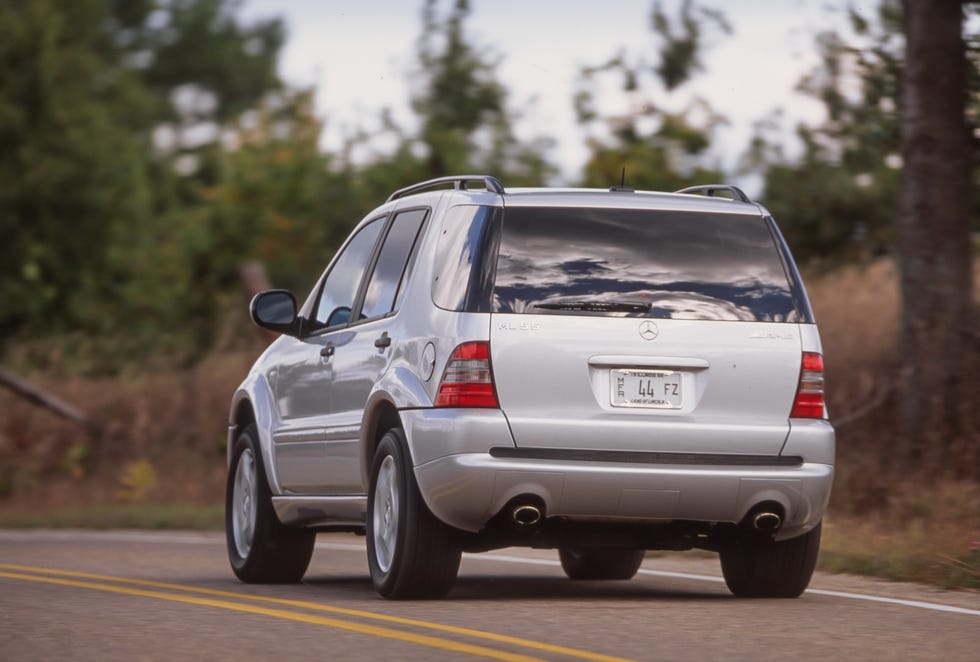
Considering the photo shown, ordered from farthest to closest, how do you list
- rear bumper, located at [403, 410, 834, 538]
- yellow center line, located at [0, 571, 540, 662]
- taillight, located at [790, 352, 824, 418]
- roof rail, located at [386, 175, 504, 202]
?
1. roof rail, located at [386, 175, 504, 202]
2. taillight, located at [790, 352, 824, 418]
3. rear bumper, located at [403, 410, 834, 538]
4. yellow center line, located at [0, 571, 540, 662]

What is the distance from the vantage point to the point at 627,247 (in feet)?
29.2

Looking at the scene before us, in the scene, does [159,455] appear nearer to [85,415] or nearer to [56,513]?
[85,415]

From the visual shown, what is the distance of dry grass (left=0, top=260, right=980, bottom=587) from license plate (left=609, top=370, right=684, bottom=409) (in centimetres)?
233

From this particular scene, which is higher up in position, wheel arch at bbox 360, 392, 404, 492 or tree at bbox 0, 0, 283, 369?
tree at bbox 0, 0, 283, 369

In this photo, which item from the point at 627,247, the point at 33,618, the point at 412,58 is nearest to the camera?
the point at 33,618

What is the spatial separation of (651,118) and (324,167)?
22.9 feet

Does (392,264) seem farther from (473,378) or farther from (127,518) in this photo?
(127,518)

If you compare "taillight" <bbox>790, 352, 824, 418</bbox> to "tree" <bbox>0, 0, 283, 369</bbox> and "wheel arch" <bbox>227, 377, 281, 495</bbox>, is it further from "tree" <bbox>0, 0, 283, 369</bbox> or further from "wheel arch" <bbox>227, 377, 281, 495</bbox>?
"tree" <bbox>0, 0, 283, 369</bbox>

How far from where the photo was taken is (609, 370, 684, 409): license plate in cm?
865

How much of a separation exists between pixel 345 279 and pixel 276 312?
1.52ft

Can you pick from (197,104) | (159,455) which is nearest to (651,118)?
(159,455)

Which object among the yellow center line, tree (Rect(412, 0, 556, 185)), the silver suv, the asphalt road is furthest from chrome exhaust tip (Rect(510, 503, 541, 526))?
tree (Rect(412, 0, 556, 185))

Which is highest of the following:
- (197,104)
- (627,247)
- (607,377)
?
(197,104)

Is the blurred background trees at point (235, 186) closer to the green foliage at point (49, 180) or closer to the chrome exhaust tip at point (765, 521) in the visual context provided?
the green foliage at point (49, 180)
